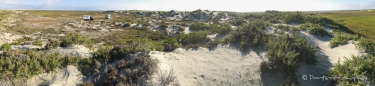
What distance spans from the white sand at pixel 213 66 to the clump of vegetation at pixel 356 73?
11.1 ft

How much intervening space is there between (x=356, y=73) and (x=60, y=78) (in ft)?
42.4

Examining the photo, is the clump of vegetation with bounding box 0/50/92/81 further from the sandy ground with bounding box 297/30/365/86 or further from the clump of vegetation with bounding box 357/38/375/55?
the clump of vegetation with bounding box 357/38/375/55

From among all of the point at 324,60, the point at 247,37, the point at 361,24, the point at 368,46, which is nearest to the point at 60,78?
the point at 247,37

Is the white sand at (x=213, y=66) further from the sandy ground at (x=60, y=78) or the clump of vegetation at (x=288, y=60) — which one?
the sandy ground at (x=60, y=78)

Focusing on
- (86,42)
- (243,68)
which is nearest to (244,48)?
(243,68)

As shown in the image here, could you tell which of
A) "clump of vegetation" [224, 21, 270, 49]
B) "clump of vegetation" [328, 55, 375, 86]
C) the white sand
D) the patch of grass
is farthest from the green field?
the white sand

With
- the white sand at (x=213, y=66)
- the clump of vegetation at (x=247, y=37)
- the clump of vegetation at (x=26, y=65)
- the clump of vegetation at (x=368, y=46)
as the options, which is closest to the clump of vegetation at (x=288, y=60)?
the white sand at (x=213, y=66)

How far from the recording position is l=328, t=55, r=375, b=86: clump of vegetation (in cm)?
889

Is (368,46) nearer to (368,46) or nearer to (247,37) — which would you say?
(368,46)

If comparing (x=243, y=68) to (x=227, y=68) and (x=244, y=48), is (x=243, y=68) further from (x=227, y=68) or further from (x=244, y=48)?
(x=244, y=48)

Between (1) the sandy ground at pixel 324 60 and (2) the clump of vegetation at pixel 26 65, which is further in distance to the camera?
(1) the sandy ground at pixel 324 60

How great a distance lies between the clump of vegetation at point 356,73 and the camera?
8.89 metres

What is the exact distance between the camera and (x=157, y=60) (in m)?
11.8

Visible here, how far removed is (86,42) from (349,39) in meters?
20.7
